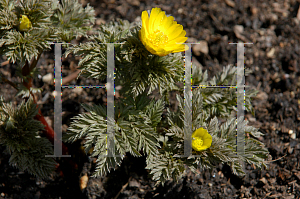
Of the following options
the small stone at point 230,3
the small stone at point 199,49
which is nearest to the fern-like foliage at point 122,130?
the small stone at point 199,49

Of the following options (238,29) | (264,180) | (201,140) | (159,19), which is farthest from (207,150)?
(238,29)

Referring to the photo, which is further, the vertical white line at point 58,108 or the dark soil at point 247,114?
the dark soil at point 247,114

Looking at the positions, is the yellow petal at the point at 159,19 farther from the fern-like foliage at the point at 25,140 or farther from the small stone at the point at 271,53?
the small stone at the point at 271,53

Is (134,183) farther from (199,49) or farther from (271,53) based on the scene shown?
(271,53)

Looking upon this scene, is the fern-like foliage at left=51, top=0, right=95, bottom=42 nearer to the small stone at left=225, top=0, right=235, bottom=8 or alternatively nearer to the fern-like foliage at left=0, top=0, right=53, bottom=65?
the fern-like foliage at left=0, top=0, right=53, bottom=65

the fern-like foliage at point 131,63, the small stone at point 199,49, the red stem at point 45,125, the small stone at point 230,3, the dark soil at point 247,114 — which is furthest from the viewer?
the small stone at point 230,3

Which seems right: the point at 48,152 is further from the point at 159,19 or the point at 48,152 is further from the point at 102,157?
the point at 159,19

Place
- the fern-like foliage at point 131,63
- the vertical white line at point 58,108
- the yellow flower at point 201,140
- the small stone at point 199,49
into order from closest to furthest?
the fern-like foliage at point 131,63 → the yellow flower at point 201,140 → the vertical white line at point 58,108 → the small stone at point 199,49

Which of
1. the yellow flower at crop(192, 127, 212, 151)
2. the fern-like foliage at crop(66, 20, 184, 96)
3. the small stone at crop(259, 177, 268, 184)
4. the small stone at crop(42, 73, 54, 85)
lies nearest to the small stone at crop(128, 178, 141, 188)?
the yellow flower at crop(192, 127, 212, 151)
